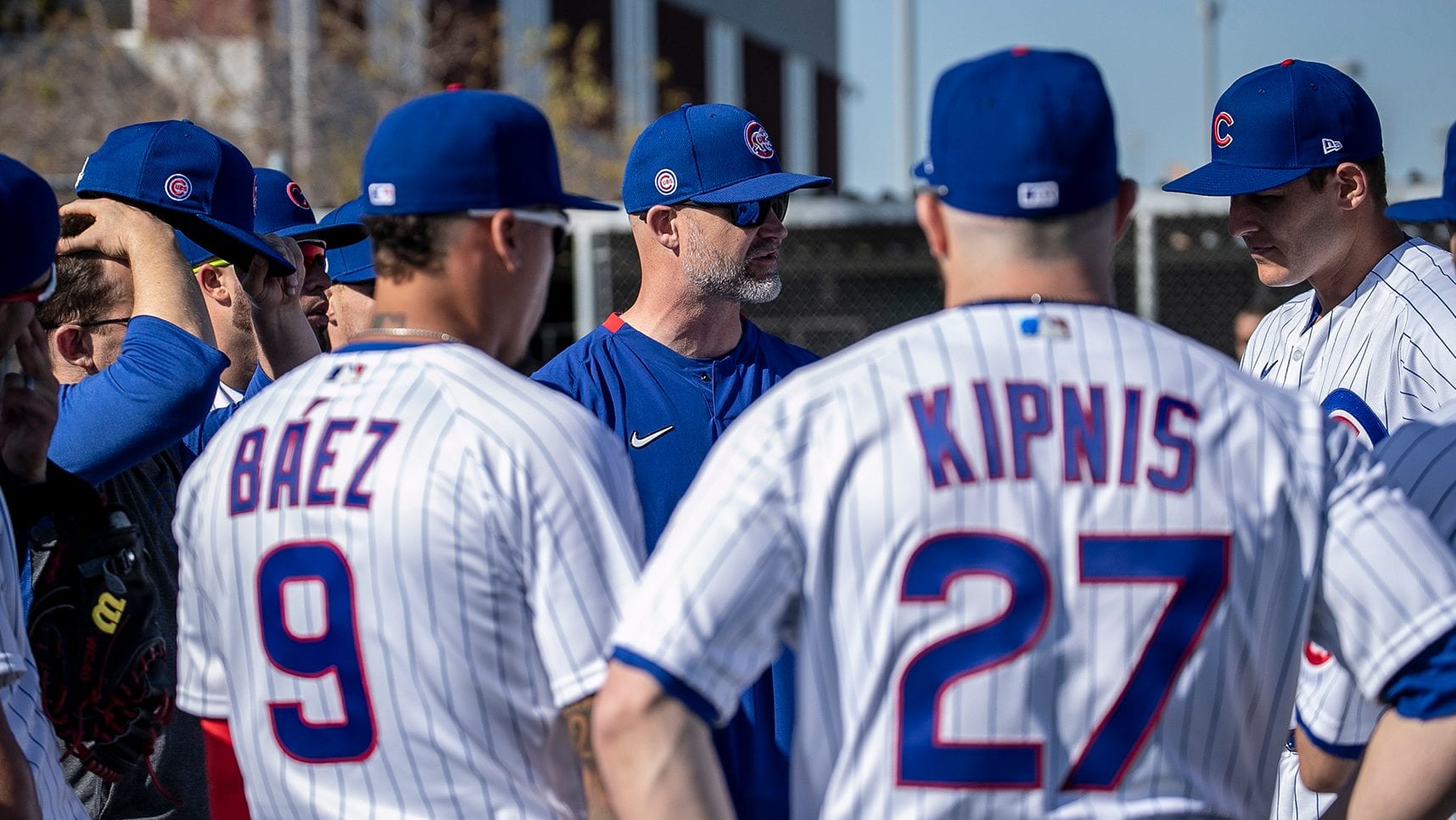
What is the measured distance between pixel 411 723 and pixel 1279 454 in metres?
1.22

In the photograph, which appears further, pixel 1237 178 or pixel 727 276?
pixel 727 276

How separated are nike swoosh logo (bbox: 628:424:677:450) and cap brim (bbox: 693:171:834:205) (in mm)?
670

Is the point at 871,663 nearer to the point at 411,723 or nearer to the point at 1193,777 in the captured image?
the point at 1193,777

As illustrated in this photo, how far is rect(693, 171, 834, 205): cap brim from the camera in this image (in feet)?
13.1

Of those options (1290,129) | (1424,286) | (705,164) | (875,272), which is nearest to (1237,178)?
(1290,129)

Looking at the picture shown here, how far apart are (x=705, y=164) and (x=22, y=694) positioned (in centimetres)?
227

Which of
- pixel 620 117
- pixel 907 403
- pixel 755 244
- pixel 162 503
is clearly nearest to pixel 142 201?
pixel 162 503

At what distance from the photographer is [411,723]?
2094 mm

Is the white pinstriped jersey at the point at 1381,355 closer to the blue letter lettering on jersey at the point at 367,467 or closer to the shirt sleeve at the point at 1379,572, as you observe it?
the shirt sleeve at the point at 1379,572

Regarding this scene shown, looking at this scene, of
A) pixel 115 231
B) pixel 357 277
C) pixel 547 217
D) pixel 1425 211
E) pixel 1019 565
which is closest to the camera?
pixel 1019 565

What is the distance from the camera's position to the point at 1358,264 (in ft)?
12.1

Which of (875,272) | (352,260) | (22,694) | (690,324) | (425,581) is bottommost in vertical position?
(875,272)

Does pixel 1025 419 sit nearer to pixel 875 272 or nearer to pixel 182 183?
pixel 182 183

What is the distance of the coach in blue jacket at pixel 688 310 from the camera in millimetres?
3746
